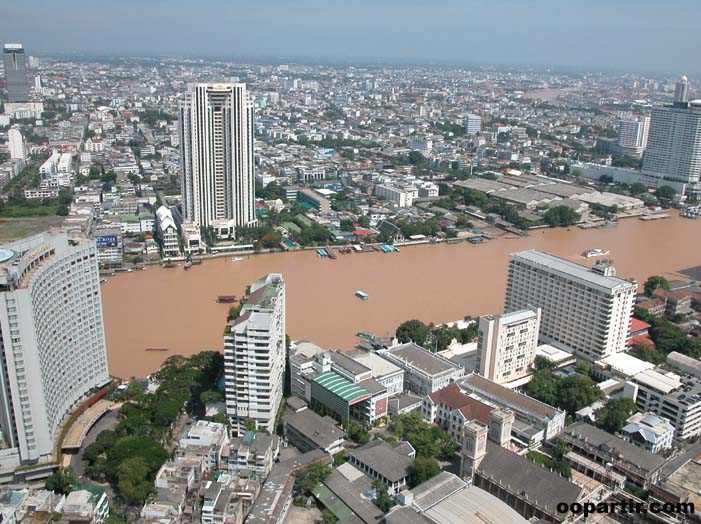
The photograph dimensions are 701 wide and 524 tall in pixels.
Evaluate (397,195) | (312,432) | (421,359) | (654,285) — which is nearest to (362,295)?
(421,359)

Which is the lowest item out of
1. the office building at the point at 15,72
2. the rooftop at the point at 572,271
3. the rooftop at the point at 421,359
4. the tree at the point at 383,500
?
the tree at the point at 383,500

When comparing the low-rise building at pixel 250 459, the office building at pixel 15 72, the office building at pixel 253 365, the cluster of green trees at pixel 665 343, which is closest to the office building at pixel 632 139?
the cluster of green trees at pixel 665 343

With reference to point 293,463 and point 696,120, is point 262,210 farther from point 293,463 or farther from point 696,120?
point 696,120

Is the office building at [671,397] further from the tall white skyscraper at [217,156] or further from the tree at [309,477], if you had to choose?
the tall white skyscraper at [217,156]

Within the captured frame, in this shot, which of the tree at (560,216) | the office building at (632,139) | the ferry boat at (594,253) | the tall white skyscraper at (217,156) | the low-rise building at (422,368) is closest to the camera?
the low-rise building at (422,368)

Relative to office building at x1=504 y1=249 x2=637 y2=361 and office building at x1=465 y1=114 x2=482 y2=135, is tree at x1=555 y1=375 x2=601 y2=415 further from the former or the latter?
office building at x1=465 y1=114 x2=482 y2=135
